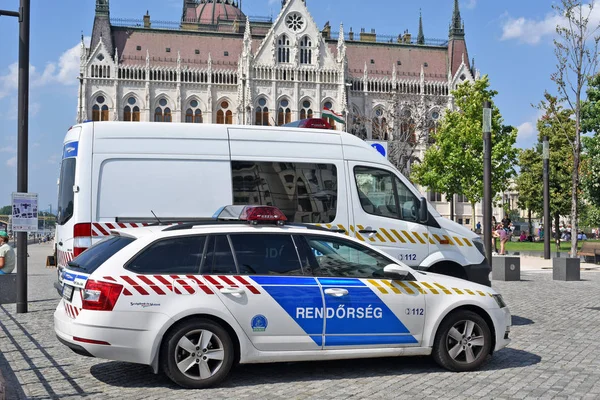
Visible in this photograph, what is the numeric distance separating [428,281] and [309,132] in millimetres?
3939

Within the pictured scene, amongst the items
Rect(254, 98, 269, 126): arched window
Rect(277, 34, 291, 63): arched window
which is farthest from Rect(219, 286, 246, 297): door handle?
Rect(277, 34, 291, 63): arched window

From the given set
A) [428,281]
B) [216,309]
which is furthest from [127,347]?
[428,281]

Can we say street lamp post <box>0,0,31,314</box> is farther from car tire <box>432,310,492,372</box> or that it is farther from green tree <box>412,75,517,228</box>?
green tree <box>412,75,517,228</box>

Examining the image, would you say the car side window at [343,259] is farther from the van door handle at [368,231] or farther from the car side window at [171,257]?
the van door handle at [368,231]

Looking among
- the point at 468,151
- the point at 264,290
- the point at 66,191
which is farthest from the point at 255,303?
the point at 468,151

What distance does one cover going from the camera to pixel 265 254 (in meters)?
7.62

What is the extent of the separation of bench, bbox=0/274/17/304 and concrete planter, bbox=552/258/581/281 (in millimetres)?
14219

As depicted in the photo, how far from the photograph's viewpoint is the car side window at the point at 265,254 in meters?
7.54

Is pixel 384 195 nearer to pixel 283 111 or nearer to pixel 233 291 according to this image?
pixel 233 291

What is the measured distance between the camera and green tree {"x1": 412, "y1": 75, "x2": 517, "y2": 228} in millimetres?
50312

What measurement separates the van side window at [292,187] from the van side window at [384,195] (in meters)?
0.45

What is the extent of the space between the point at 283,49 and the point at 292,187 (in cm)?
8221

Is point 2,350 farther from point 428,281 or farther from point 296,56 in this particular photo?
point 296,56

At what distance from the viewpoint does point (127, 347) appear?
7031 millimetres
